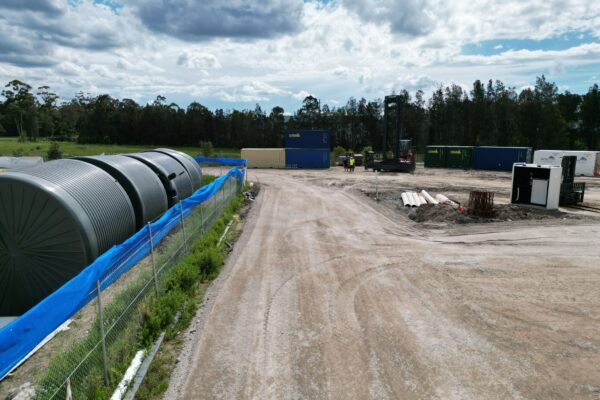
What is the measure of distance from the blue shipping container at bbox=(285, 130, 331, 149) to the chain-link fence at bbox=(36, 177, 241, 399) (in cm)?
3963

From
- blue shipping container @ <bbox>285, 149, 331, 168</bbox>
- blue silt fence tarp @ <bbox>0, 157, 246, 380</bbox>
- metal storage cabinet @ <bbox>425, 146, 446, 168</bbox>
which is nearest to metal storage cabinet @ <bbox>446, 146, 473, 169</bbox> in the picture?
metal storage cabinet @ <bbox>425, 146, 446, 168</bbox>

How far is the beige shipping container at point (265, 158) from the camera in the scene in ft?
164

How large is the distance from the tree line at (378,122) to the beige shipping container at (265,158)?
123ft

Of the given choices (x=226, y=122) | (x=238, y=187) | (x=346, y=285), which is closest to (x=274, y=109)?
(x=226, y=122)

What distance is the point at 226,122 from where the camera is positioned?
10056 cm

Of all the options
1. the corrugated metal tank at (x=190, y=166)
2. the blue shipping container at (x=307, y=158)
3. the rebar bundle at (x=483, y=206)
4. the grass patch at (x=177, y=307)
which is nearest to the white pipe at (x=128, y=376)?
the grass patch at (x=177, y=307)

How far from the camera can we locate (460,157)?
160ft

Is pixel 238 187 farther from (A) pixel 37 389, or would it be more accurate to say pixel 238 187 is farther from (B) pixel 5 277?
(A) pixel 37 389

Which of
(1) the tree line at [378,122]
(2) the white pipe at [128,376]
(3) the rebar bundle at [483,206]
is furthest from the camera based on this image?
(1) the tree line at [378,122]

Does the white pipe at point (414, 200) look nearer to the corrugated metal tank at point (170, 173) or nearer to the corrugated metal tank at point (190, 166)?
the corrugated metal tank at point (190, 166)

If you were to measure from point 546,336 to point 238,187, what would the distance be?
2096 centimetres

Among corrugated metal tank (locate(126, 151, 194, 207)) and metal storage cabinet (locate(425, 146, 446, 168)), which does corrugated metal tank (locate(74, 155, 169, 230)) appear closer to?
corrugated metal tank (locate(126, 151, 194, 207))

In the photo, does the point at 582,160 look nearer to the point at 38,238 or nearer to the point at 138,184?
the point at 138,184

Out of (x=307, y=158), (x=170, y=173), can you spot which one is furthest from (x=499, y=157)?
(x=170, y=173)
